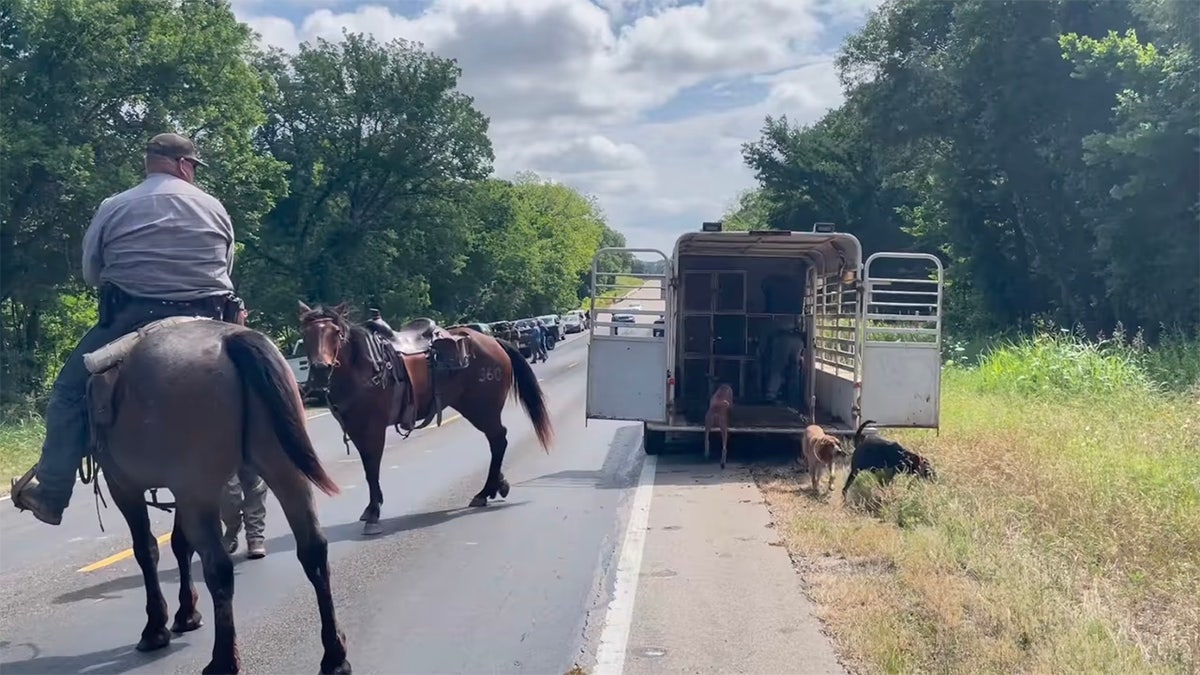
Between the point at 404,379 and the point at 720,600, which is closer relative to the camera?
the point at 720,600

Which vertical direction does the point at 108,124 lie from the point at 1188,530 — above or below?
above

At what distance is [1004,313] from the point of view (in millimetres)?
37906

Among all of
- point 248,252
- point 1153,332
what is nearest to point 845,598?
point 1153,332

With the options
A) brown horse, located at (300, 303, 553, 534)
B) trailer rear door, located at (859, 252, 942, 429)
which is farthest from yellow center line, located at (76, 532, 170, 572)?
trailer rear door, located at (859, 252, 942, 429)

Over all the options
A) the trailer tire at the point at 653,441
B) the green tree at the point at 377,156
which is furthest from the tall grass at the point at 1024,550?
the green tree at the point at 377,156

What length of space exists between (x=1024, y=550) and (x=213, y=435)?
5.55 m

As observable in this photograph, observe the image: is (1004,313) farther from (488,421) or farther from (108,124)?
(488,421)

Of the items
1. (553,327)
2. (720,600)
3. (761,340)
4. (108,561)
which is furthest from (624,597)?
(553,327)

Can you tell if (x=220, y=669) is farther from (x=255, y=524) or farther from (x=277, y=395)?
(x=255, y=524)

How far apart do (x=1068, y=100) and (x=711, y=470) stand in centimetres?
2071

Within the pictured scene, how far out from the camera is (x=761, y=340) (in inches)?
728

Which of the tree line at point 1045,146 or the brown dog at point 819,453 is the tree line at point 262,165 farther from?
the tree line at point 1045,146

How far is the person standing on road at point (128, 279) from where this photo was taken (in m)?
6.23

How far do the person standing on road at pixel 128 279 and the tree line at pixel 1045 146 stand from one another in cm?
1895
